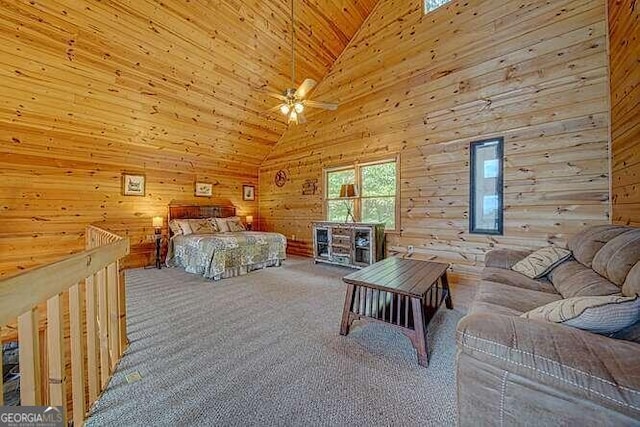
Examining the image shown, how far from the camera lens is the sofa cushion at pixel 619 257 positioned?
4.87 feet

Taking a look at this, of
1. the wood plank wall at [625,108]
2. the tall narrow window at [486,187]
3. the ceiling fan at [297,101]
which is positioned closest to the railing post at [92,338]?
the ceiling fan at [297,101]

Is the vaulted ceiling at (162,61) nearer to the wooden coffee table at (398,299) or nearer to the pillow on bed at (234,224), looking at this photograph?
the pillow on bed at (234,224)

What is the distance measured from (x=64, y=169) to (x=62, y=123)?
872 mm

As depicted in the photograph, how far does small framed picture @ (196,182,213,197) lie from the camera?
19.7 ft

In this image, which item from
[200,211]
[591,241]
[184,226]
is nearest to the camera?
[591,241]

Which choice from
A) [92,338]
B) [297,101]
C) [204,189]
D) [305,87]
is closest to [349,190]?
[297,101]

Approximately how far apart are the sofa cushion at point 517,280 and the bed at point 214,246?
3.47 meters

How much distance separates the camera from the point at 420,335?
1839mm

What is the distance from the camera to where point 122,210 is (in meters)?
4.97

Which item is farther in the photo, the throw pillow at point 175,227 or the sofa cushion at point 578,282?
the throw pillow at point 175,227

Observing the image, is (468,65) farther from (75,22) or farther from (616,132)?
→ (75,22)

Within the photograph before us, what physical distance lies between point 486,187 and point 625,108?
1529mm

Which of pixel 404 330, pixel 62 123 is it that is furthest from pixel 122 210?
pixel 404 330

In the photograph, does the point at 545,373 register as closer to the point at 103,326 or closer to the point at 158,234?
the point at 103,326
